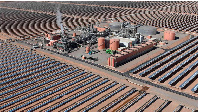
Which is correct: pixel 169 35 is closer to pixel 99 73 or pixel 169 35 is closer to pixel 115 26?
pixel 115 26

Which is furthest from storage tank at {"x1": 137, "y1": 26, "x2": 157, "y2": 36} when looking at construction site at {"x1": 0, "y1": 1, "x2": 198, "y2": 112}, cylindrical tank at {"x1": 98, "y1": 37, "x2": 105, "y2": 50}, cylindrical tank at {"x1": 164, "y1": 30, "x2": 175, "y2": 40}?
cylindrical tank at {"x1": 98, "y1": 37, "x2": 105, "y2": 50}

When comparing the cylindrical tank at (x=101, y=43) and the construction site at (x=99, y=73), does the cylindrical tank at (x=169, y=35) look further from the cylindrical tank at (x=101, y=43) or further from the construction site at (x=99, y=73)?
the cylindrical tank at (x=101, y=43)

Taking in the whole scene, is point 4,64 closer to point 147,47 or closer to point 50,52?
point 50,52

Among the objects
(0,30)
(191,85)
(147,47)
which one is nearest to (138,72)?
(191,85)

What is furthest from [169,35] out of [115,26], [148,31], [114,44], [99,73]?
[99,73]

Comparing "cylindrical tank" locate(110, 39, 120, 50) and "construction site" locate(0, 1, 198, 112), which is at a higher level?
"cylindrical tank" locate(110, 39, 120, 50)

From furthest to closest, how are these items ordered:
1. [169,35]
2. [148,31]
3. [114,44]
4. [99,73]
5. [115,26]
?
→ [115,26] → [148,31] → [169,35] → [114,44] → [99,73]

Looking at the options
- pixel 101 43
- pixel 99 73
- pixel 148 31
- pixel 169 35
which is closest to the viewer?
pixel 99 73

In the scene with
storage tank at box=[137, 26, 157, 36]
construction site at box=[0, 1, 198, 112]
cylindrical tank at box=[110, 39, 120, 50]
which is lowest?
construction site at box=[0, 1, 198, 112]

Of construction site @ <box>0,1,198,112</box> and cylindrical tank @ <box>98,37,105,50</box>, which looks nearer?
construction site @ <box>0,1,198,112</box>

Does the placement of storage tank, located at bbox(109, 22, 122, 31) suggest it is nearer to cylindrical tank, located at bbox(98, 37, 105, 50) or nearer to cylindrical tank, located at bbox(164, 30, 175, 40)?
cylindrical tank, located at bbox(164, 30, 175, 40)

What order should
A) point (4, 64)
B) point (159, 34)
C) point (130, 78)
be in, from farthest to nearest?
1. point (159, 34)
2. point (4, 64)
3. point (130, 78)
